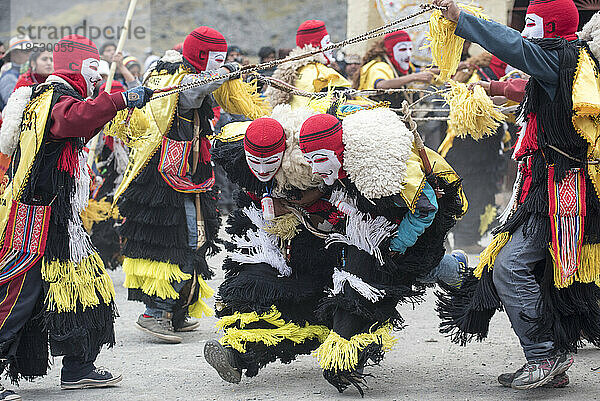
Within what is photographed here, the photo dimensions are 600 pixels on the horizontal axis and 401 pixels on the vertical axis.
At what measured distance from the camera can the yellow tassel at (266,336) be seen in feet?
13.6

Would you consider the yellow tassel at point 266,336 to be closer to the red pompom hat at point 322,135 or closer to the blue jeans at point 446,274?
the blue jeans at point 446,274

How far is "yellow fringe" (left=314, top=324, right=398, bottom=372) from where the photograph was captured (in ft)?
13.0

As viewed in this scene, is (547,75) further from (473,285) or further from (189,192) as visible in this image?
(189,192)

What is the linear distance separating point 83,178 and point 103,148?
324 cm

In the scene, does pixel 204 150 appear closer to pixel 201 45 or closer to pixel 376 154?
pixel 201 45

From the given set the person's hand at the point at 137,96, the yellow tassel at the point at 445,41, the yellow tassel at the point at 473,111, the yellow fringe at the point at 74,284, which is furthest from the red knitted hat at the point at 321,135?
the yellow fringe at the point at 74,284

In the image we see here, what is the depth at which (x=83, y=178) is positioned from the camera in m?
4.25

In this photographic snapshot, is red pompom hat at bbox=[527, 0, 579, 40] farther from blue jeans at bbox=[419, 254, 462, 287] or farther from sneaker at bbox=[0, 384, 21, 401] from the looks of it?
sneaker at bbox=[0, 384, 21, 401]

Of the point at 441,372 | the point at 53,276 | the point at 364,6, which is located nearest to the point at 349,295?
the point at 441,372

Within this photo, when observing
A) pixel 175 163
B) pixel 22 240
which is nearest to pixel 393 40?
pixel 175 163

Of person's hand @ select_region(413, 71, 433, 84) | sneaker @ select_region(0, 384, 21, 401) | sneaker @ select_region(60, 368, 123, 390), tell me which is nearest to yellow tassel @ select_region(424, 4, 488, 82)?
sneaker @ select_region(60, 368, 123, 390)

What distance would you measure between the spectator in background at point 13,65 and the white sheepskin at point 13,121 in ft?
14.7

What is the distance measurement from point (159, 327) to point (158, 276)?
35 cm

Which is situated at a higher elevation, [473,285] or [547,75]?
[547,75]
